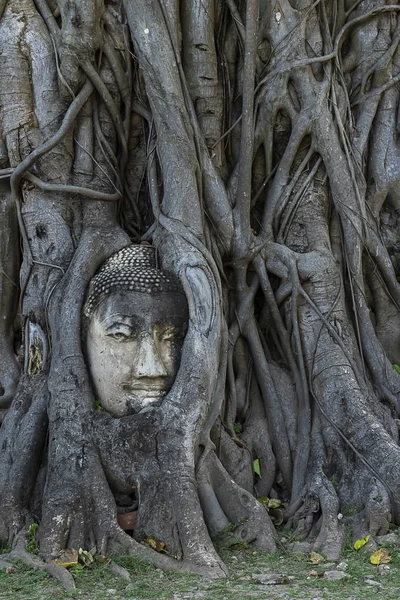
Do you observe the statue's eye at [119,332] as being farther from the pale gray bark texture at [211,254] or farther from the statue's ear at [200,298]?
the statue's ear at [200,298]

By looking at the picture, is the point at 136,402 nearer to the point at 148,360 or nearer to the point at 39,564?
the point at 148,360

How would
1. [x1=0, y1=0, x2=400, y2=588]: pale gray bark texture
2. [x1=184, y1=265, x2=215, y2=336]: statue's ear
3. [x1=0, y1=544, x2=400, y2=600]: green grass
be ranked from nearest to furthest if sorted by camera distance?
[x1=0, y1=544, x2=400, y2=600]: green grass → [x1=0, y1=0, x2=400, y2=588]: pale gray bark texture → [x1=184, y1=265, x2=215, y2=336]: statue's ear

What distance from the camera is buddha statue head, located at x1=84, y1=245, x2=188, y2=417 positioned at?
4324 mm

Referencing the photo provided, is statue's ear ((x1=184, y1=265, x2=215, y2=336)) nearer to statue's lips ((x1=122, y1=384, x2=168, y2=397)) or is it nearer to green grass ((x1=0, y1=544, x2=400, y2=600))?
statue's lips ((x1=122, y1=384, x2=168, y2=397))

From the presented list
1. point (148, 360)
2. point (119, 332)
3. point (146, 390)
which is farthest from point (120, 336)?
point (146, 390)

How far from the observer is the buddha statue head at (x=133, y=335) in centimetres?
432

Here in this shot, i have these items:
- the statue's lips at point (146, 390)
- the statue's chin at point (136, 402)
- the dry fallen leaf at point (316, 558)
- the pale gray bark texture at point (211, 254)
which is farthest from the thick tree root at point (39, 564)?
the dry fallen leaf at point (316, 558)

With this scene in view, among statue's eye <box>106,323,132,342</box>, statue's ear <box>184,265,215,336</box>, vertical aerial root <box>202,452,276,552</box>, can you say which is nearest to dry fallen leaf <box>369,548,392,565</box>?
vertical aerial root <box>202,452,276,552</box>

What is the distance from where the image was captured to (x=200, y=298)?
449cm

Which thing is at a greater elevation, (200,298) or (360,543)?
(200,298)

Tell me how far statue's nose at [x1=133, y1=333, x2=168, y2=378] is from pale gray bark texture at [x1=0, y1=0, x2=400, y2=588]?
14 cm

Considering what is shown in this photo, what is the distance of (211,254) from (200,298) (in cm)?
46

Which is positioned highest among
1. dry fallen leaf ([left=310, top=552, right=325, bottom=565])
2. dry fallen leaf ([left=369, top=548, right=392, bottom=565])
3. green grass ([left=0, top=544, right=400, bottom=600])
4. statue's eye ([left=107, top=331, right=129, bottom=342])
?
statue's eye ([left=107, top=331, right=129, bottom=342])

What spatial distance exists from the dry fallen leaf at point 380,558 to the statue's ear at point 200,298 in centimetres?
139
